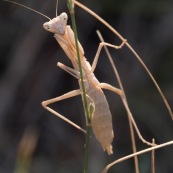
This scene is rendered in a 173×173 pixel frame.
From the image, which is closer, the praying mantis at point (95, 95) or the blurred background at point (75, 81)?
the praying mantis at point (95, 95)

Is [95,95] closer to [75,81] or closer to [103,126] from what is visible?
[103,126]

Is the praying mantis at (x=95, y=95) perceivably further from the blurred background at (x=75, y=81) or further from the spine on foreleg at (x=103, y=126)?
the blurred background at (x=75, y=81)

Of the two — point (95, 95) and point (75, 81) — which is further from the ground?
point (75, 81)

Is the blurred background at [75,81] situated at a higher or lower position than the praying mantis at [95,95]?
higher

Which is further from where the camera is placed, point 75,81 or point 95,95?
point 75,81

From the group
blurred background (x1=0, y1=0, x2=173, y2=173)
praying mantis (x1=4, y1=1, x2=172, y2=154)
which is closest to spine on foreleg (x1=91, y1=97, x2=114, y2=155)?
praying mantis (x1=4, y1=1, x2=172, y2=154)

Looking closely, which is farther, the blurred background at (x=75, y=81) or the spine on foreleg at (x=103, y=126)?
the blurred background at (x=75, y=81)

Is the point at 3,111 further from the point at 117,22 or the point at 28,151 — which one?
the point at 28,151

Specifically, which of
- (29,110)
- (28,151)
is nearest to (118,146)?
(29,110)

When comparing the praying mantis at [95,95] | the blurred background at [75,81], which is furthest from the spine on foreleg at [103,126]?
the blurred background at [75,81]

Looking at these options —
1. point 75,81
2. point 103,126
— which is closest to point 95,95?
point 103,126
